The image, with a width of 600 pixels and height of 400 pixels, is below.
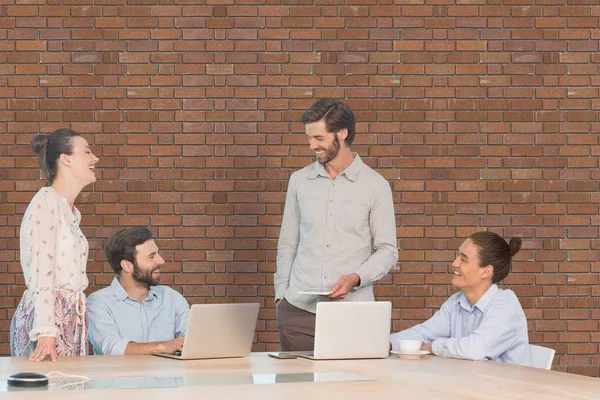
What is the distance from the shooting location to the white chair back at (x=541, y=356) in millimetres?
3895

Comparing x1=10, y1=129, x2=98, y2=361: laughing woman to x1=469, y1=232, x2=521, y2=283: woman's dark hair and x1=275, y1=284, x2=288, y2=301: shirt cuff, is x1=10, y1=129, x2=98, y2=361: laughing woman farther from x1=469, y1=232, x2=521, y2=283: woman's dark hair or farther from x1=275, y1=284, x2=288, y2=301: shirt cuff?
x1=469, y1=232, x2=521, y2=283: woman's dark hair

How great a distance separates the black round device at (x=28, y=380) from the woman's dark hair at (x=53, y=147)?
1331mm

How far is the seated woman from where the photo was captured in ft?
12.6

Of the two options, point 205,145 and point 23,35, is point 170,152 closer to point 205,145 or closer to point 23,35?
point 205,145

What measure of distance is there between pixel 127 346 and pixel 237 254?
2.16 meters

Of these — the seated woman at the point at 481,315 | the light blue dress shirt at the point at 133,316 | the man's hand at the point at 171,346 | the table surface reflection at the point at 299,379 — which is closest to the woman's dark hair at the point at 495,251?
the seated woman at the point at 481,315

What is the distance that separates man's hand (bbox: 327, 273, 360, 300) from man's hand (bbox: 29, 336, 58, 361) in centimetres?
126

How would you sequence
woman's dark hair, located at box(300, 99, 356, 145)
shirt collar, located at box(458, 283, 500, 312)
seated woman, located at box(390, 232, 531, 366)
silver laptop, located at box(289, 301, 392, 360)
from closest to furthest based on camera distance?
silver laptop, located at box(289, 301, 392, 360) < seated woman, located at box(390, 232, 531, 366) < shirt collar, located at box(458, 283, 500, 312) < woman's dark hair, located at box(300, 99, 356, 145)

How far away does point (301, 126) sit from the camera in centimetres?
629

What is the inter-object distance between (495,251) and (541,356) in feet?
1.50

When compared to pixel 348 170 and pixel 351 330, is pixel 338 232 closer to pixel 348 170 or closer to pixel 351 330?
pixel 348 170

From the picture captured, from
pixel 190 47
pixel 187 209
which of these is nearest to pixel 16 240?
pixel 187 209

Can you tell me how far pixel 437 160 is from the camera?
6309 mm

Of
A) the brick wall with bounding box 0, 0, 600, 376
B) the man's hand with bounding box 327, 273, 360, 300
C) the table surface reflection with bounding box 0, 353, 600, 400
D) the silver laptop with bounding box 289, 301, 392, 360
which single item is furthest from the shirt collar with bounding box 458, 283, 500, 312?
the brick wall with bounding box 0, 0, 600, 376
